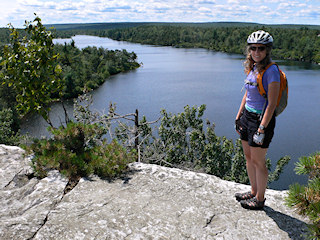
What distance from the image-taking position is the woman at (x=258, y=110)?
3012 mm

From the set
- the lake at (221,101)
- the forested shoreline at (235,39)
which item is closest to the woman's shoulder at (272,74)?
the lake at (221,101)

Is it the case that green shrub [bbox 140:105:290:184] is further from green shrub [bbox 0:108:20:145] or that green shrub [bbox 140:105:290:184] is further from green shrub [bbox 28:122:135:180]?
green shrub [bbox 28:122:135:180]

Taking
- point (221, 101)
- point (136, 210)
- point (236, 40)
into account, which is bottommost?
point (221, 101)

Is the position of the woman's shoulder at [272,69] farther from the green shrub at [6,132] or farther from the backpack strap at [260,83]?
the green shrub at [6,132]

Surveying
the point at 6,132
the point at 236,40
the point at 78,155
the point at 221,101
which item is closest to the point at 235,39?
the point at 236,40

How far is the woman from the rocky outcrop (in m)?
0.36

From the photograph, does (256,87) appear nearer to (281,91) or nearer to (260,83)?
(260,83)

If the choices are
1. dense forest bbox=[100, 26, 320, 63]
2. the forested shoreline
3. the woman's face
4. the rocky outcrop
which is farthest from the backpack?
dense forest bbox=[100, 26, 320, 63]

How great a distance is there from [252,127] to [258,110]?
20 cm

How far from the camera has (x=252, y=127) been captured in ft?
10.7

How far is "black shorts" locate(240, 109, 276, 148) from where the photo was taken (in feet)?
10.3

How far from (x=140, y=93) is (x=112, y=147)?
1418 inches

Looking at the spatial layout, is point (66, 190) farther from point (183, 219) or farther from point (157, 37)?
point (157, 37)

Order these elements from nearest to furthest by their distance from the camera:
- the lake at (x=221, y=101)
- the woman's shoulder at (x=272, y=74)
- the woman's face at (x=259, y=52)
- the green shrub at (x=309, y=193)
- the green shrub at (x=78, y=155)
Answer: the green shrub at (x=309, y=193) < the woman's shoulder at (x=272, y=74) < the woman's face at (x=259, y=52) < the green shrub at (x=78, y=155) < the lake at (x=221, y=101)
